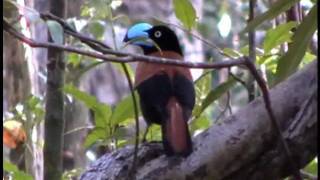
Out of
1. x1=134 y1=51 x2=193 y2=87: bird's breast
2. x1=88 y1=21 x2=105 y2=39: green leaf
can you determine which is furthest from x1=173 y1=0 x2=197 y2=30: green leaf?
x1=88 y1=21 x2=105 y2=39: green leaf

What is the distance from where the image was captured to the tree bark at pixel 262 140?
4.64 ft

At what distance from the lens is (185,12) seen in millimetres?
1980

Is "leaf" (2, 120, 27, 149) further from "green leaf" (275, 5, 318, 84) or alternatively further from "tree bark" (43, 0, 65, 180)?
"green leaf" (275, 5, 318, 84)

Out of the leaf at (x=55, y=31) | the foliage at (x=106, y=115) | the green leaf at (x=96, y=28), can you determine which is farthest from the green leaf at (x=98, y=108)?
the green leaf at (x=96, y=28)

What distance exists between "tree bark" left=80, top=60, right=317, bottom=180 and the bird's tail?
36 millimetres

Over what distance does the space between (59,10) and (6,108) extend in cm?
152

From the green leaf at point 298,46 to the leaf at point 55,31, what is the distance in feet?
1.50

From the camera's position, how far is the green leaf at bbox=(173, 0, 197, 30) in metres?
1.94

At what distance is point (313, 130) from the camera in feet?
4.59

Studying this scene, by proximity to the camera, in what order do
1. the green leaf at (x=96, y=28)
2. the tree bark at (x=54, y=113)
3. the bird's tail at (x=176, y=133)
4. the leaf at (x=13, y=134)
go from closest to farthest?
the bird's tail at (x=176, y=133) → the tree bark at (x=54, y=113) → the leaf at (x=13, y=134) → the green leaf at (x=96, y=28)

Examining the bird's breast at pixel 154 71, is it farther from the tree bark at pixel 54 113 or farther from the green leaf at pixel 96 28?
the green leaf at pixel 96 28

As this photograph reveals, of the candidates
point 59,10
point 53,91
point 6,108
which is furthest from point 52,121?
point 6,108

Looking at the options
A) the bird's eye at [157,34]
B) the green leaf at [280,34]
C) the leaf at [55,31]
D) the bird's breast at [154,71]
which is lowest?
the bird's breast at [154,71]

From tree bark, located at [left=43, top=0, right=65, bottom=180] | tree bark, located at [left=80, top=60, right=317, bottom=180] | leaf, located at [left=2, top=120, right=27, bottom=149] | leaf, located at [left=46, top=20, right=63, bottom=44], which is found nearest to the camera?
leaf, located at [left=46, top=20, right=63, bottom=44]
